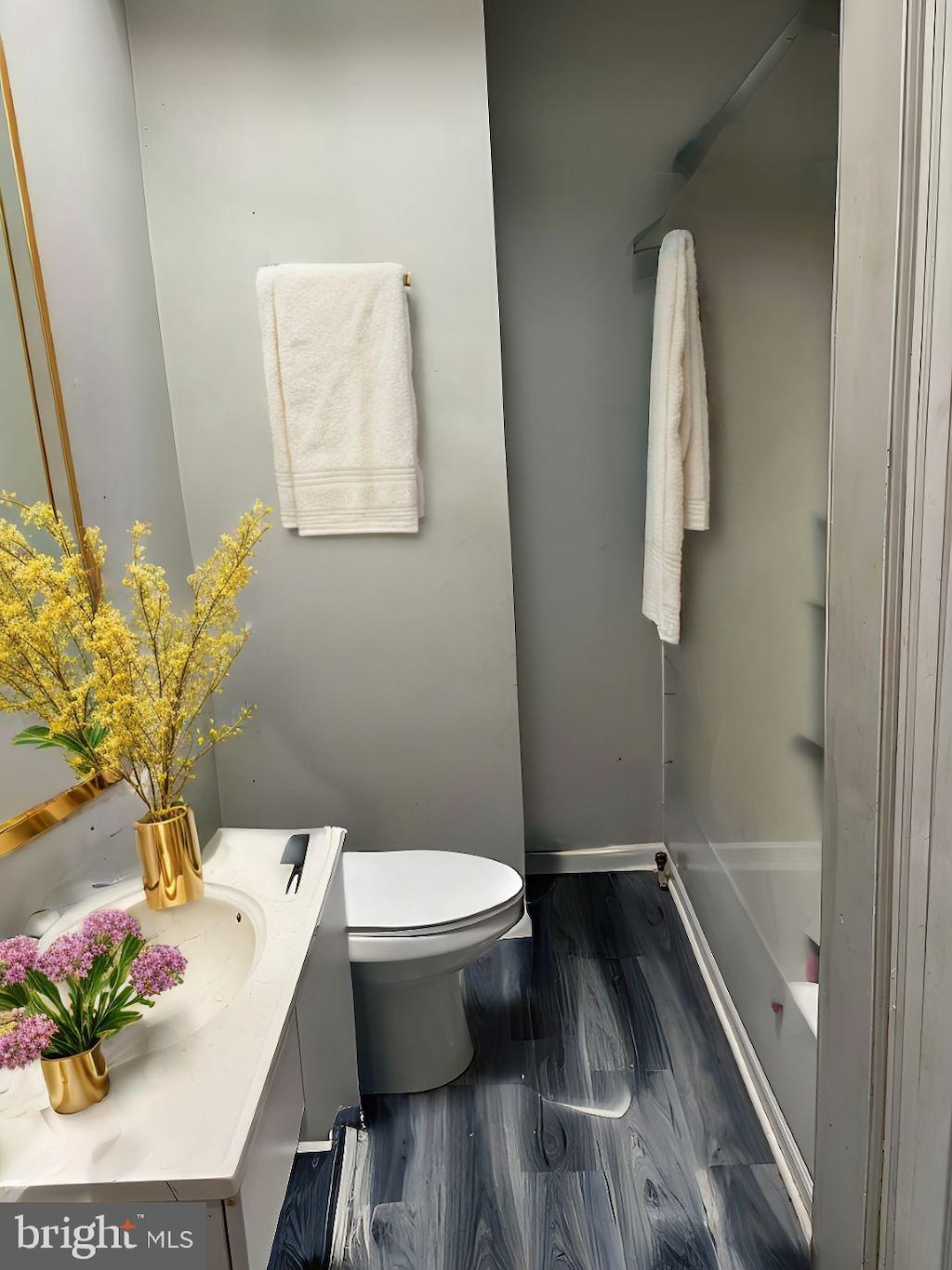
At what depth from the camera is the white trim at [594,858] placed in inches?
96.0

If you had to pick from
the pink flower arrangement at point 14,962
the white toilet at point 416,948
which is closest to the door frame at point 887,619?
the white toilet at point 416,948

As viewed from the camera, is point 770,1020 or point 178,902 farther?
point 770,1020

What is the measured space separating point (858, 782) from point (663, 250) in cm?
139

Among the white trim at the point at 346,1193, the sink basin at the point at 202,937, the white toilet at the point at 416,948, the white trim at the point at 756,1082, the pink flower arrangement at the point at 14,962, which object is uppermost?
the pink flower arrangement at the point at 14,962

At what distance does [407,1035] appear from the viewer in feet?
5.17

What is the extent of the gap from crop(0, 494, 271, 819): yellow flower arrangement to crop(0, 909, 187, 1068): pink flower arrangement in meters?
0.26

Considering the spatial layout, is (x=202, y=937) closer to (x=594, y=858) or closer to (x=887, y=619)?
(x=887, y=619)

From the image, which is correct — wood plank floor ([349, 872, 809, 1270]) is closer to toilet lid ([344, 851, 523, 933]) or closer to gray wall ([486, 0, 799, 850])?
toilet lid ([344, 851, 523, 933])

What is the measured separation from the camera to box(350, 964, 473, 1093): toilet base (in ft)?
5.14

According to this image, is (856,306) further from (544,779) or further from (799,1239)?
(544,779)

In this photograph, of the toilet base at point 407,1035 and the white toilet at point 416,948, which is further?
the toilet base at point 407,1035

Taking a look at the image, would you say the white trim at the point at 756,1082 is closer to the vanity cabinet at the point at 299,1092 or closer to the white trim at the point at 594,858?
the white trim at the point at 594,858

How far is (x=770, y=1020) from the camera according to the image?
1448mm

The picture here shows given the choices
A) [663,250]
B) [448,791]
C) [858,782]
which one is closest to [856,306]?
[858,782]
